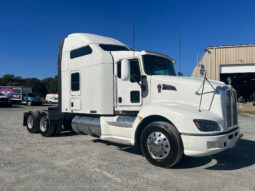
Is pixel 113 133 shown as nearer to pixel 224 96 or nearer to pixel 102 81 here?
pixel 102 81

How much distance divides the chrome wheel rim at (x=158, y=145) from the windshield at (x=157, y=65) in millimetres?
1792

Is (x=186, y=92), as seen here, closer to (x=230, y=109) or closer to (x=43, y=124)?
(x=230, y=109)

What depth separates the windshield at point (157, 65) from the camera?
597cm

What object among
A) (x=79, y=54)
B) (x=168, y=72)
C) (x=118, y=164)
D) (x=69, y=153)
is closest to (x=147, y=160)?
(x=118, y=164)

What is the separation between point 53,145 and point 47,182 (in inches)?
122

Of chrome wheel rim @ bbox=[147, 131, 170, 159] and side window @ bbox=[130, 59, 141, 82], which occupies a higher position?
side window @ bbox=[130, 59, 141, 82]

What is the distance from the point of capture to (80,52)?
24.5ft

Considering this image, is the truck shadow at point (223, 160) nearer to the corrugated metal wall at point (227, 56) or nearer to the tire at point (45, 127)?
the tire at point (45, 127)

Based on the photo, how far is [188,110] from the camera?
4.75 metres

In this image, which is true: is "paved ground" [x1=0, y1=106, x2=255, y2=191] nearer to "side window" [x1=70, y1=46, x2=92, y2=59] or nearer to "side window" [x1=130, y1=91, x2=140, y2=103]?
"side window" [x1=130, y1=91, x2=140, y2=103]

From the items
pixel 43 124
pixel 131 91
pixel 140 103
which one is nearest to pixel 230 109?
pixel 140 103

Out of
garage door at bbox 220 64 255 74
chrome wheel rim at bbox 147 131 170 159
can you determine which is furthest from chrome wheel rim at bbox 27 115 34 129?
garage door at bbox 220 64 255 74

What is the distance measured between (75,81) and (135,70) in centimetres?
262

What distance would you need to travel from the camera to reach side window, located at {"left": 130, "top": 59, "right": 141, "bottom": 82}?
19.4 feet
